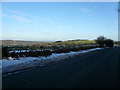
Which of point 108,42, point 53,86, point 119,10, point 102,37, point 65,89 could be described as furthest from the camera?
point 102,37

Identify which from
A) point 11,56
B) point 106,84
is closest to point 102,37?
point 11,56

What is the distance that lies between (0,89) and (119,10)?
34.6m

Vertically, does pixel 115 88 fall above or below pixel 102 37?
below

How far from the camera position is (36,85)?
6578mm

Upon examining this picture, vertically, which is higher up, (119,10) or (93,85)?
(119,10)

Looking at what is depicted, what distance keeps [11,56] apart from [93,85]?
44.4ft

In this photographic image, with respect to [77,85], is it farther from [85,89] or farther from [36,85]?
[36,85]

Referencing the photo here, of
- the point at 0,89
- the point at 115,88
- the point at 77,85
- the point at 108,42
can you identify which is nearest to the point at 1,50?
the point at 0,89

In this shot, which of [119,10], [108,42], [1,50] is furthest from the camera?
[108,42]

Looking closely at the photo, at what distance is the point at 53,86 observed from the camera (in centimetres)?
643

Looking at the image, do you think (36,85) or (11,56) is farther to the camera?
(11,56)

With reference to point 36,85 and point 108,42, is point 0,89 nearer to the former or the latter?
point 36,85

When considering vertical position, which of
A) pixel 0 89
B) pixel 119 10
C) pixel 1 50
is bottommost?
pixel 0 89

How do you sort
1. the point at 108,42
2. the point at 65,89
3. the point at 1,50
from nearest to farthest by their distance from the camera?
the point at 65,89
the point at 1,50
the point at 108,42
